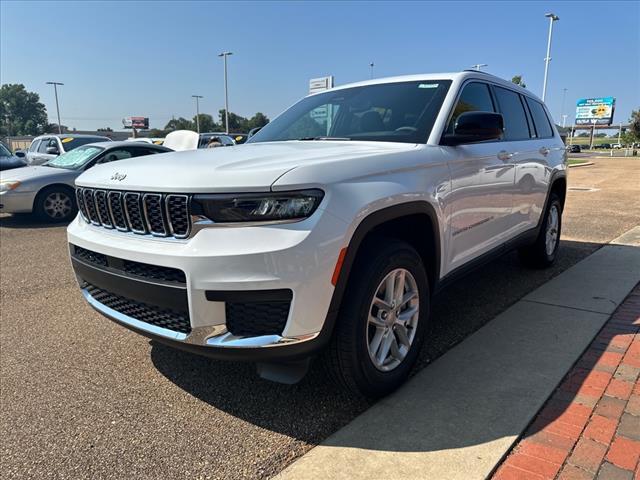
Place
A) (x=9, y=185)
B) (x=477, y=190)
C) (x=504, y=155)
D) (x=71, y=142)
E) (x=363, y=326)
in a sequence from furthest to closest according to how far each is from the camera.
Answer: (x=71, y=142) → (x=9, y=185) → (x=504, y=155) → (x=477, y=190) → (x=363, y=326)

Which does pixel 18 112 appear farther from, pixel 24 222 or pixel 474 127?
pixel 474 127

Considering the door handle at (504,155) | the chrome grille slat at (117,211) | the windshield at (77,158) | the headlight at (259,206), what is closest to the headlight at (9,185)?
the windshield at (77,158)

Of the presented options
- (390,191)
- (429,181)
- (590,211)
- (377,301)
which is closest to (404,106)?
(429,181)

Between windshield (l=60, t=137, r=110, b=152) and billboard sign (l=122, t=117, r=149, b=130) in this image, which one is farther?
billboard sign (l=122, t=117, r=149, b=130)

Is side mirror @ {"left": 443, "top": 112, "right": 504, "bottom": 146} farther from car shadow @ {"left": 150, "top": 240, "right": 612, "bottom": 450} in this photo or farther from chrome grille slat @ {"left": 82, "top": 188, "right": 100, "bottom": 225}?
chrome grille slat @ {"left": 82, "top": 188, "right": 100, "bottom": 225}

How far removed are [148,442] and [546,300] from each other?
11.4 feet

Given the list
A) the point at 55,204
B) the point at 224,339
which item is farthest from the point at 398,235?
the point at 55,204

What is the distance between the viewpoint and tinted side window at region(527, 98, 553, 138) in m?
5.07

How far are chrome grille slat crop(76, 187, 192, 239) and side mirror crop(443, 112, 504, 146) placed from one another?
180 cm

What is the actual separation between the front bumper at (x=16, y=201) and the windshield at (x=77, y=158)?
936 millimetres

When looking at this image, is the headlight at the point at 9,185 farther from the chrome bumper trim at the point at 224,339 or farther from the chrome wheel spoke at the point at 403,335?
the chrome wheel spoke at the point at 403,335

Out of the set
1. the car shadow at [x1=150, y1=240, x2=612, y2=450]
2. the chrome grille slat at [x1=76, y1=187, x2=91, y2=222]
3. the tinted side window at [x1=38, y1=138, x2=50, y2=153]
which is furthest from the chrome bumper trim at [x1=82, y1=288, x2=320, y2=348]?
the tinted side window at [x1=38, y1=138, x2=50, y2=153]

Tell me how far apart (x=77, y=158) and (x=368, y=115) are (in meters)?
7.73

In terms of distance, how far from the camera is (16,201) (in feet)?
27.9
